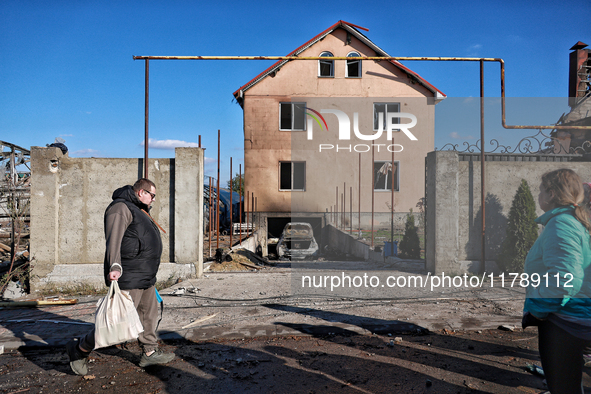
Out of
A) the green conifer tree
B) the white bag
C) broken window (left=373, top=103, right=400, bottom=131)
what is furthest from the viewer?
broken window (left=373, top=103, right=400, bottom=131)

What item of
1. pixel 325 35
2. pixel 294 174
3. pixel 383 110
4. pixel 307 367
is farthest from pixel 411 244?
pixel 325 35

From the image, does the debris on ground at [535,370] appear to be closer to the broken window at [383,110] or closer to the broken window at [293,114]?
the broken window at [293,114]

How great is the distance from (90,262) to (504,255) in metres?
8.32

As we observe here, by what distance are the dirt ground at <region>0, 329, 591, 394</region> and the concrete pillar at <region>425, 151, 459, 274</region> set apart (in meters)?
2.95

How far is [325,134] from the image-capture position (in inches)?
765

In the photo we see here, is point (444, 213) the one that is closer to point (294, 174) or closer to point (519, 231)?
point (519, 231)

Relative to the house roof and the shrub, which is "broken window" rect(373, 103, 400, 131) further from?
the shrub

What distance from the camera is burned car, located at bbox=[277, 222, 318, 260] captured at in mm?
14711

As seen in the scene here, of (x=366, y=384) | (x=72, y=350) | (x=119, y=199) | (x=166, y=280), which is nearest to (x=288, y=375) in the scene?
(x=366, y=384)

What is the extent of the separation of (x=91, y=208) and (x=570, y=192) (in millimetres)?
7555

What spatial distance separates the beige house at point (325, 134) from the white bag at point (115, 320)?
51.0ft

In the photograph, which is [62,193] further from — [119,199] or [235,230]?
[235,230]

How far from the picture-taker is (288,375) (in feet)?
11.4

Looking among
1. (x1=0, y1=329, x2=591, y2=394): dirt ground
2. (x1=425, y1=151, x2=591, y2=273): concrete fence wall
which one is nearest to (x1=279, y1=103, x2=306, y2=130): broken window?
(x1=425, y1=151, x2=591, y2=273): concrete fence wall
